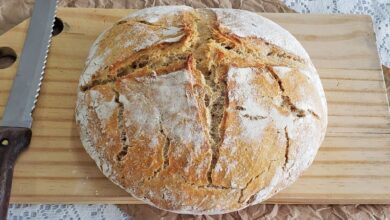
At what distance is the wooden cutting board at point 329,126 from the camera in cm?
127

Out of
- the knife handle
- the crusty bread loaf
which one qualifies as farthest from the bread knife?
the crusty bread loaf

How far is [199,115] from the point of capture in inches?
44.2

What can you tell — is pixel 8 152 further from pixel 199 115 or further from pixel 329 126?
pixel 329 126

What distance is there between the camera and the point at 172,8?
1.32 meters

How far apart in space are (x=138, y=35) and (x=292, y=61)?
15.9 inches

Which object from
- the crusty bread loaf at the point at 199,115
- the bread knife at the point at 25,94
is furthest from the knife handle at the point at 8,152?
the crusty bread loaf at the point at 199,115

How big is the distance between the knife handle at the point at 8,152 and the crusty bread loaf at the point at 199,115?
16 centimetres

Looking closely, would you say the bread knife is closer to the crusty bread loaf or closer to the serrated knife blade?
the serrated knife blade

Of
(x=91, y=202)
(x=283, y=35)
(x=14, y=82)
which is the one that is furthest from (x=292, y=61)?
(x=14, y=82)

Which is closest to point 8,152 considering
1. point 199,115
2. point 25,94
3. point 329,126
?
point 25,94

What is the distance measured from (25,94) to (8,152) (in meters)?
0.18

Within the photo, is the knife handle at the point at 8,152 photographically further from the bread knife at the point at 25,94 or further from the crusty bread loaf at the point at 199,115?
the crusty bread loaf at the point at 199,115

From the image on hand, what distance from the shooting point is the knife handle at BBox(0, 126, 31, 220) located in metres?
1.13

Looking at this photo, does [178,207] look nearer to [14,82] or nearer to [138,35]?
[138,35]
